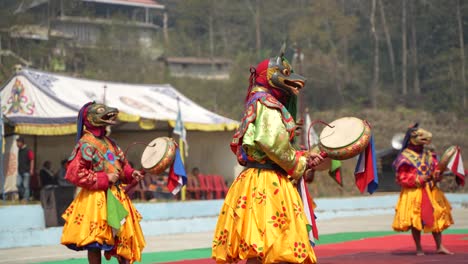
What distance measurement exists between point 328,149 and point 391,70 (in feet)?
155

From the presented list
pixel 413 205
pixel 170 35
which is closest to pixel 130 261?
pixel 413 205

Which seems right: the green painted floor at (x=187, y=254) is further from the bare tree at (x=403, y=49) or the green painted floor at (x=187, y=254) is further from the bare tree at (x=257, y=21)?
the bare tree at (x=257, y=21)

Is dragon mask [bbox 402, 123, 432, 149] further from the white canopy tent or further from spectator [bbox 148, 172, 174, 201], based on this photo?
spectator [bbox 148, 172, 174, 201]

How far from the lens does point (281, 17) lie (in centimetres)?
5553

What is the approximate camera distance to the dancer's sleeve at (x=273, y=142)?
19.0 ft

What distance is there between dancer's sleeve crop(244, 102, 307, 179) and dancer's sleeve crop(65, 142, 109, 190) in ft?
6.99

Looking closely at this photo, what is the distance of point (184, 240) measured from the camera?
13.4 m

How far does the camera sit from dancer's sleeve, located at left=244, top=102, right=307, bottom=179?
5785 millimetres

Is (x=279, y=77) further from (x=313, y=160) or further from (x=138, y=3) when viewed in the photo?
(x=138, y=3)

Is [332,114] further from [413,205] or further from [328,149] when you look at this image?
[328,149]

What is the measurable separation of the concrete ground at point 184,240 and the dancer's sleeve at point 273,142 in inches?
213

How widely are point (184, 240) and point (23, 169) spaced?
5610 millimetres

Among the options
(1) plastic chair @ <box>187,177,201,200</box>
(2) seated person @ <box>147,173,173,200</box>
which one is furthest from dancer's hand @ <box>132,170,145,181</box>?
(1) plastic chair @ <box>187,177,201,200</box>

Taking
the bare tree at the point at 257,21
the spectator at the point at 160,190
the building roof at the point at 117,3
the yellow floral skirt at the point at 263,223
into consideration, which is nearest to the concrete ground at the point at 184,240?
the spectator at the point at 160,190
